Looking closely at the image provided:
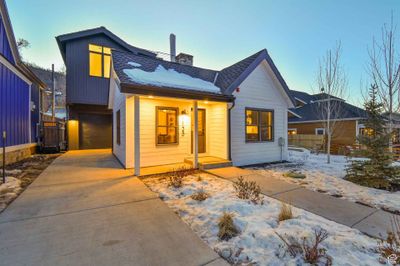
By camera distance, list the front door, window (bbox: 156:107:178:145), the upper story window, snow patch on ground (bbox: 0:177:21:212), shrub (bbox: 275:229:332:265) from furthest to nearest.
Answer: the upper story window, the front door, window (bbox: 156:107:178:145), snow patch on ground (bbox: 0:177:21:212), shrub (bbox: 275:229:332:265)

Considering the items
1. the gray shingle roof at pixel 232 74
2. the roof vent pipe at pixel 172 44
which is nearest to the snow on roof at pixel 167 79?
the gray shingle roof at pixel 232 74

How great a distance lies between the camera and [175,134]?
25.3 feet

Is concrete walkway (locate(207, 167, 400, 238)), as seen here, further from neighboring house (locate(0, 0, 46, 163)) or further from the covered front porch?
neighboring house (locate(0, 0, 46, 163))

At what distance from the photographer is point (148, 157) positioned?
23.3 feet

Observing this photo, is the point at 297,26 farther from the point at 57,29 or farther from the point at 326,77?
the point at 57,29

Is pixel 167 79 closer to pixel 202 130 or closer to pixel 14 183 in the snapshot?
pixel 202 130

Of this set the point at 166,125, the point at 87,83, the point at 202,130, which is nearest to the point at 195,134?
the point at 166,125

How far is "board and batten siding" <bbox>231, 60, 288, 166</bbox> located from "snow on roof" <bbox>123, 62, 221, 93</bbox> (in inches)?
51.7

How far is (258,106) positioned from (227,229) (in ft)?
22.0

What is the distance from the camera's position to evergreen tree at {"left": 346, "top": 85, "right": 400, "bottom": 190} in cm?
505

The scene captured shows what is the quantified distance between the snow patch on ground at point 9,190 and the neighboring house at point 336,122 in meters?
14.5

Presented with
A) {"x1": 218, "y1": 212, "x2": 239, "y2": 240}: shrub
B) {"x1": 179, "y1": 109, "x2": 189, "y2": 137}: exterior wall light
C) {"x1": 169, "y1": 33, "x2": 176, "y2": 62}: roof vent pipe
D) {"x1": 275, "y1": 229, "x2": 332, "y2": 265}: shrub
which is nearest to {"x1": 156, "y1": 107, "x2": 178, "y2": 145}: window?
{"x1": 179, "y1": 109, "x2": 189, "y2": 137}: exterior wall light

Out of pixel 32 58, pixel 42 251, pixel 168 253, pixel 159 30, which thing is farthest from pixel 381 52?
pixel 32 58

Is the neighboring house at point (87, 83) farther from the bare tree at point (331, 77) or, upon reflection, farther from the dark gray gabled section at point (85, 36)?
the bare tree at point (331, 77)
